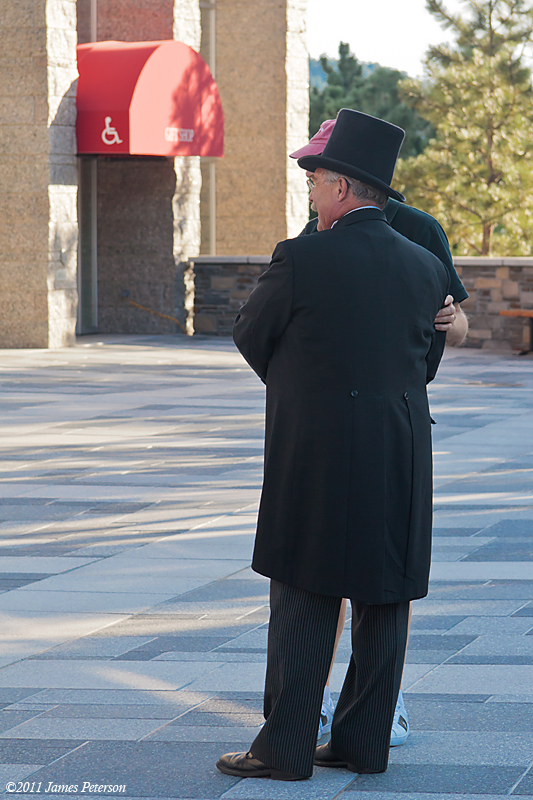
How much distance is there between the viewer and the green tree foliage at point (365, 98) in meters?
37.6

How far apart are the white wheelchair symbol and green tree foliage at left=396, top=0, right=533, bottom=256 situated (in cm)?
1505

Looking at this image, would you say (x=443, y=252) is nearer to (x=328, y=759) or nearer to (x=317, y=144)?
(x=317, y=144)

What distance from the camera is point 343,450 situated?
3.05 m

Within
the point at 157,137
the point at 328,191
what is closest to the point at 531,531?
the point at 328,191

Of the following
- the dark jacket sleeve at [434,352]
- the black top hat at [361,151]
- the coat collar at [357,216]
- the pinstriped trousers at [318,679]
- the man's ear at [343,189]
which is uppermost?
the black top hat at [361,151]

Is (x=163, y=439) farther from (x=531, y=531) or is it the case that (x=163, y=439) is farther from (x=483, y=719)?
(x=483, y=719)

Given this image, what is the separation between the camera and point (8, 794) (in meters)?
2.99

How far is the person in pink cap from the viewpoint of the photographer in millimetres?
3371

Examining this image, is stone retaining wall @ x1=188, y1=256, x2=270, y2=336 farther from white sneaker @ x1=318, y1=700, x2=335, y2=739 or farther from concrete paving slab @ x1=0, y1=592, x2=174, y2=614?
white sneaker @ x1=318, y1=700, x2=335, y2=739

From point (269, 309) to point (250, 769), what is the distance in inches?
47.8

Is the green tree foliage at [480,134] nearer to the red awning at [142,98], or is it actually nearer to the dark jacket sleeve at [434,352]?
the red awning at [142,98]

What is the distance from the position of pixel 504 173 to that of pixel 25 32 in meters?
16.7

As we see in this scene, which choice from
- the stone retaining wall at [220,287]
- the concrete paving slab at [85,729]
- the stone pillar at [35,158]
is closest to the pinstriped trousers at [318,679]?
the concrete paving slab at [85,729]

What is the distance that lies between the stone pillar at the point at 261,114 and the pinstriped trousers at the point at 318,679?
19.0 meters
